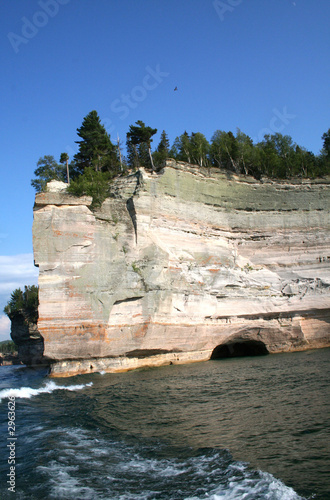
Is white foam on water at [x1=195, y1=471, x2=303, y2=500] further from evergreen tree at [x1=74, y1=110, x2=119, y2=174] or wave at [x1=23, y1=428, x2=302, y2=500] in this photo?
evergreen tree at [x1=74, y1=110, x2=119, y2=174]

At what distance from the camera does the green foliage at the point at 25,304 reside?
1908 inches

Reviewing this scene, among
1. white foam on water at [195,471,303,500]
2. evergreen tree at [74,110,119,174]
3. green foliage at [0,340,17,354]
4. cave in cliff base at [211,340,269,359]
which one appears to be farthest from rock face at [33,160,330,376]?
green foliage at [0,340,17,354]

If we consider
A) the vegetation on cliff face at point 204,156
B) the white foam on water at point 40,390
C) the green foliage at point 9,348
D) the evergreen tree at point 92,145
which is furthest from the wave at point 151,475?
the green foliage at point 9,348

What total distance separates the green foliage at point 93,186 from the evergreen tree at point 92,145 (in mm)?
8139

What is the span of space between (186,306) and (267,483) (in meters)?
15.7

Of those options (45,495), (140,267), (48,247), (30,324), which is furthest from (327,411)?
(30,324)

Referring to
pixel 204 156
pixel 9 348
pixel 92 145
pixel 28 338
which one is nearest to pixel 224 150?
pixel 204 156

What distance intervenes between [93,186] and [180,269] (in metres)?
7.41

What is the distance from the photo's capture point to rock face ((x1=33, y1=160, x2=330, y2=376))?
61.3 ft

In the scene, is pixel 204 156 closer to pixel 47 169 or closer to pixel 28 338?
pixel 47 169

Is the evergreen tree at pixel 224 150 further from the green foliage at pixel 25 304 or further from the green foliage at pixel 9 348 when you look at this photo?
the green foliage at pixel 9 348

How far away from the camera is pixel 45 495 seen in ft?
18.2

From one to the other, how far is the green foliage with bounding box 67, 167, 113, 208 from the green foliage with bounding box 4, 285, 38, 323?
102 ft

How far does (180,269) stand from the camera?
2164 cm
